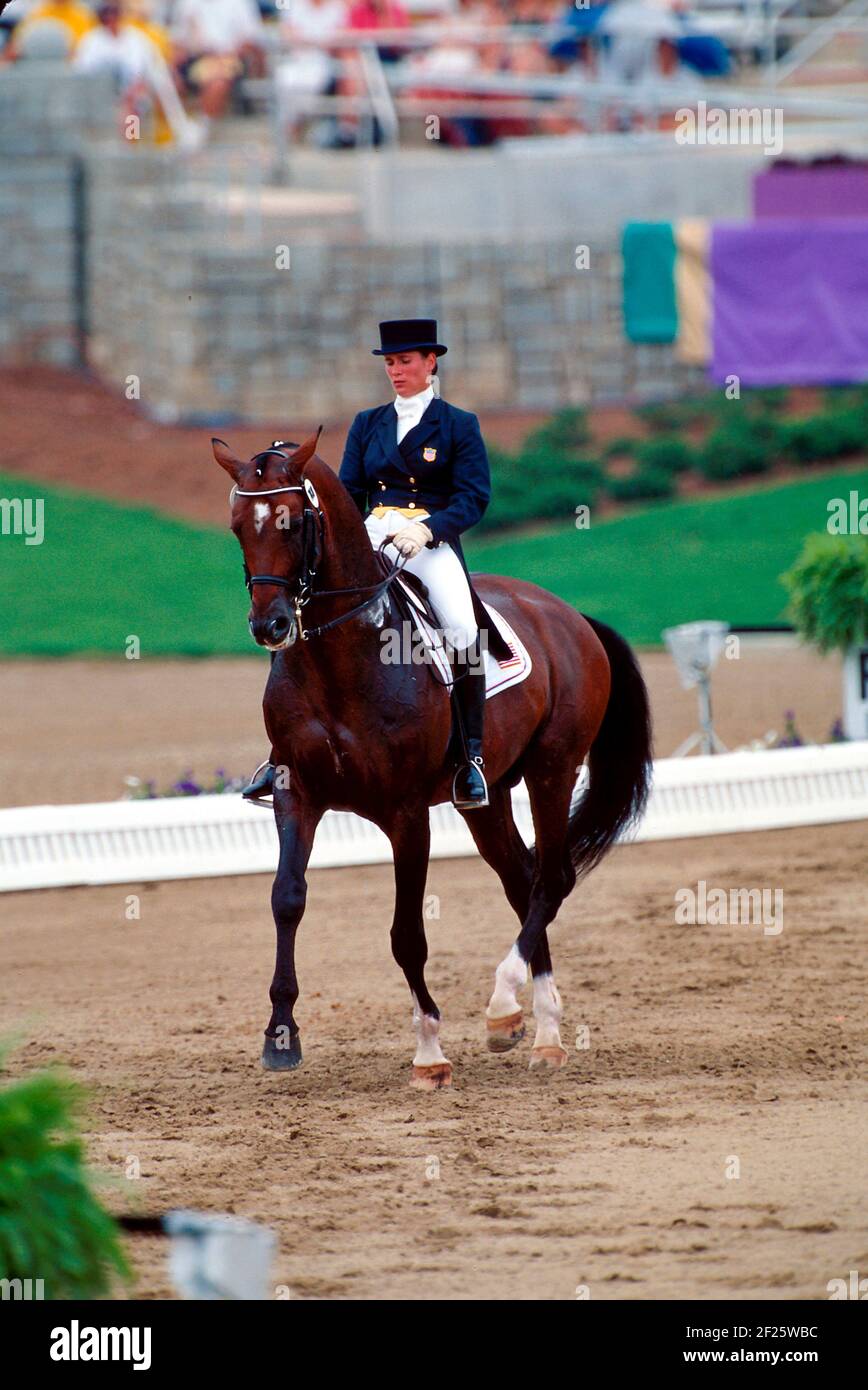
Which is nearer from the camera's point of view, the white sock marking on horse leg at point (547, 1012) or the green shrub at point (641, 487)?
the white sock marking on horse leg at point (547, 1012)

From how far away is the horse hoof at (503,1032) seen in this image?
7.26m

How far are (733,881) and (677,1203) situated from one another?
446 centimetres

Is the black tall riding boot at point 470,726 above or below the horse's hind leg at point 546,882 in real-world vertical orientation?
above

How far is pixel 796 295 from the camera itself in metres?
19.0

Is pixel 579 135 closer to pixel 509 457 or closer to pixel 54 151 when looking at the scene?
pixel 509 457

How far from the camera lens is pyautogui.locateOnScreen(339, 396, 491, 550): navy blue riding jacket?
23.6ft

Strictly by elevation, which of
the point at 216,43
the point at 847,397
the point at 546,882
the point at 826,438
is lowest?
the point at 546,882

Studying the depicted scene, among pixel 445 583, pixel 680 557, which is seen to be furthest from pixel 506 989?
pixel 680 557

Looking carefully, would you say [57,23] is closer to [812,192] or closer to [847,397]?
[812,192]

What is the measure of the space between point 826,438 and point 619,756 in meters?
12.9

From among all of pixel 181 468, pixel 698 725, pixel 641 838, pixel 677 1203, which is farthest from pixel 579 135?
pixel 677 1203

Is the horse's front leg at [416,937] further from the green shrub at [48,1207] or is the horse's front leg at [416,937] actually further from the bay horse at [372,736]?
the green shrub at [48,1207]

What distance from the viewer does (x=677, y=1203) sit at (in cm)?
555

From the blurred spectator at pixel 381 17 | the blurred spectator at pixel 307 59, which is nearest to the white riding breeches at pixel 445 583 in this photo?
the blurred spectator at pixel 307 59
